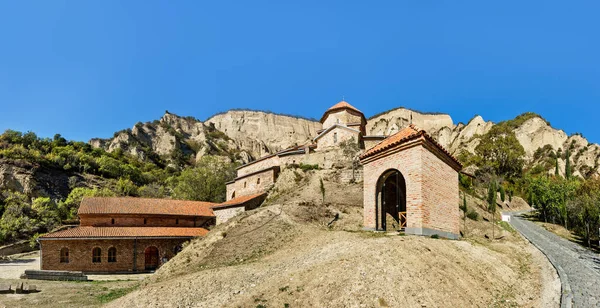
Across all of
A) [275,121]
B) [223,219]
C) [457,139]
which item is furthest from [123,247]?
[275,121]

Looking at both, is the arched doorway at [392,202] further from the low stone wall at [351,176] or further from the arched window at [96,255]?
the arched window at [96,255]

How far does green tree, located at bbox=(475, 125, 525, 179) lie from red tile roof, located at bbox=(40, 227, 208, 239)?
50.7 metres

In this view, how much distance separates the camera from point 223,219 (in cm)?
3003

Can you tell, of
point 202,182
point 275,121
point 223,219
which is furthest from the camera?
point 275,121

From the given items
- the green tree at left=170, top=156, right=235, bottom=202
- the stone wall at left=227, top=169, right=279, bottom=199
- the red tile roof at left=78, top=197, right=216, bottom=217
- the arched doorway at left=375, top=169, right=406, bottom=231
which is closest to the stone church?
the arched doorway at left=375, top=169, right=406, bottom=231

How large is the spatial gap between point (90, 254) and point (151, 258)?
4.49 metres

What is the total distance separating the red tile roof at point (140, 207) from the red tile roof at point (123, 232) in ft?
5.42

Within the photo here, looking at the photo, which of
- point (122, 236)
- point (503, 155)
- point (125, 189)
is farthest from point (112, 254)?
point (503, 155)

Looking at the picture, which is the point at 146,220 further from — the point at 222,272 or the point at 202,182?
the point at 222,272

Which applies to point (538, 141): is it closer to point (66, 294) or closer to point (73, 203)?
point (66, 294)

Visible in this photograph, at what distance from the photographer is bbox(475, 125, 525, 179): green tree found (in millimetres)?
58062

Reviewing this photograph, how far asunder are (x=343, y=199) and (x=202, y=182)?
26.4 metres

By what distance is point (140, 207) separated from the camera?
31.3m

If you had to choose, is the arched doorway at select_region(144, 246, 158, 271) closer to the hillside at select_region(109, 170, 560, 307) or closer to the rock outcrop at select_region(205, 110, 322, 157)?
the hillside at select_region(109, 170, 560, 307)
